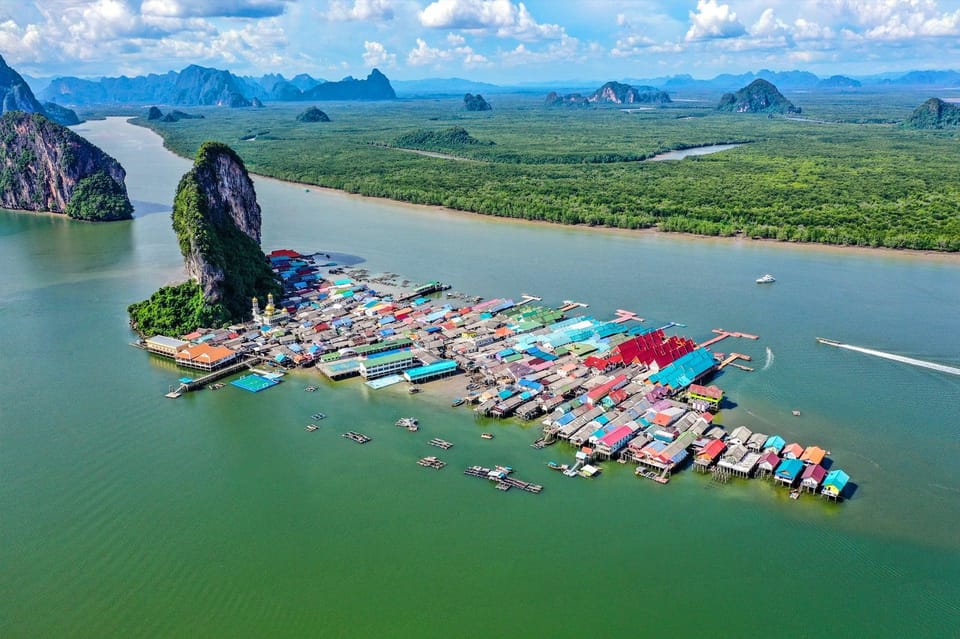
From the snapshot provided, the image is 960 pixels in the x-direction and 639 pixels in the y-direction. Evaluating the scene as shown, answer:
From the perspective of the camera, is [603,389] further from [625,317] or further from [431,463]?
[625,317]

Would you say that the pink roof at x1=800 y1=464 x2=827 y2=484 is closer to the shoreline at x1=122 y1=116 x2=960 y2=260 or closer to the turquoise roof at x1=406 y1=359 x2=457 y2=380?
the turquoise roof at x1=406 y1=359 x2=457 y2=380

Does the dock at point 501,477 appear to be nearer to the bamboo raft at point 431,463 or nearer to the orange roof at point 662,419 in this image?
the bamboo raft at point 431,463

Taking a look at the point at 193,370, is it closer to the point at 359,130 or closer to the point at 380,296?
the point at 380,296

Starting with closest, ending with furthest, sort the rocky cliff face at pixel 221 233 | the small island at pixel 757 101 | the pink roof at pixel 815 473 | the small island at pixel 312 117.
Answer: the pink roof at pixel 815 473 < the rocky cliff face at pixel 221 233 < the small island at pixel 312 117 < the small island at pixel 757 101

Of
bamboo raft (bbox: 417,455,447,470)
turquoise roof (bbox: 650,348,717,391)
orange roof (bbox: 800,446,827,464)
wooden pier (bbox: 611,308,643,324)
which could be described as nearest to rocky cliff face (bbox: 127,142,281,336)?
bamboo raft (bbox: 417,455,447,470)

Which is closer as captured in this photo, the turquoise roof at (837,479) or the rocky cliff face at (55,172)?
the turquoise roof at (837,479)

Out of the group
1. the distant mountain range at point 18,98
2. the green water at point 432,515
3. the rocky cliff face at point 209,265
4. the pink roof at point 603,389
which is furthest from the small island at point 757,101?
the pink roof at point 603,389

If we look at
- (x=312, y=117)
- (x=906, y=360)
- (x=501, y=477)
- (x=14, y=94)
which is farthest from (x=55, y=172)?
(x=14, y=94)
